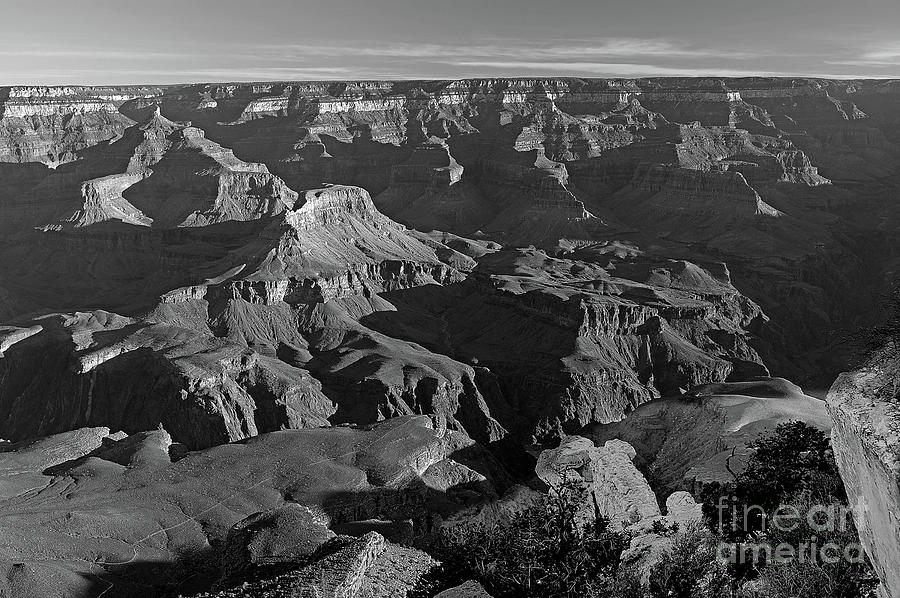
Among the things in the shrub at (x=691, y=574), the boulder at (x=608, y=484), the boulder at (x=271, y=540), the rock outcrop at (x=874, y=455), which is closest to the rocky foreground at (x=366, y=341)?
the rock outcrop at (x=874, y=455)

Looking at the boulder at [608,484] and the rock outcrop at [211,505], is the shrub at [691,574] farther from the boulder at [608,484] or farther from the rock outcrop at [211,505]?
the rock outcrop at [211,505]

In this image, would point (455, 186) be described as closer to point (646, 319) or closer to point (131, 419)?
point (646, 319)

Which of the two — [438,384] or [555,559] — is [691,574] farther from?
[438,384]

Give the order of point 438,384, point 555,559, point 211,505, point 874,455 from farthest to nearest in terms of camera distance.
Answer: point 438,384
point 211,505
point 555,559
point 874,455

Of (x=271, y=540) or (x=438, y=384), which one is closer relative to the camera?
(x=271, y=540)

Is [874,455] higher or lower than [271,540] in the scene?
higher

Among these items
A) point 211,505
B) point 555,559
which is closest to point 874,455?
point 555,559
